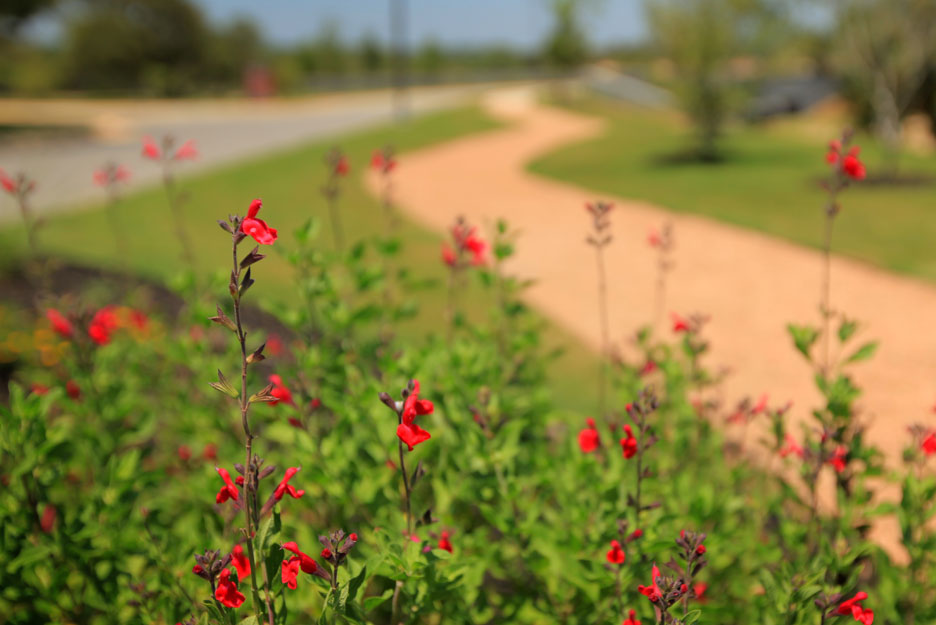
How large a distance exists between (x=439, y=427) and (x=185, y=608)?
3.12 feet

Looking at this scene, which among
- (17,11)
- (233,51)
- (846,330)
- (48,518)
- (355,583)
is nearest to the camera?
(355,583)

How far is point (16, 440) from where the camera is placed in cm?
225

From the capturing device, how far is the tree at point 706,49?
17.7 m

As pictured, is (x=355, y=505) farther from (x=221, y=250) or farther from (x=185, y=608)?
(x=221, y=250)

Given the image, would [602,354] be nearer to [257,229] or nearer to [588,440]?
[588,440]

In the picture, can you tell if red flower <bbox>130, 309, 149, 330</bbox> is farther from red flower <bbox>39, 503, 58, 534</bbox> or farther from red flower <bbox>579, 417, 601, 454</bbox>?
red flower <bbox>579, 417, 601, 454</bbox>

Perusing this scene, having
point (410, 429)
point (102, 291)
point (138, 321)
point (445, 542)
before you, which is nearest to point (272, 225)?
point (102, 291)

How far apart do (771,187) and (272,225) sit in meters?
9.44

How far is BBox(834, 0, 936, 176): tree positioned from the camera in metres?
14.6

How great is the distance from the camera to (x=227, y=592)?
1.62 m


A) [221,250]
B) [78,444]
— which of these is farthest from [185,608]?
[221,250]

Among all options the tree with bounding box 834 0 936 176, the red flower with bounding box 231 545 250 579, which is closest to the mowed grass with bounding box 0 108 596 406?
the red flower with bounding box 231 545 250 579

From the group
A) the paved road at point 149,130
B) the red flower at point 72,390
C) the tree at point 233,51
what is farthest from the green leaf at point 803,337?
the tree at point 233,51

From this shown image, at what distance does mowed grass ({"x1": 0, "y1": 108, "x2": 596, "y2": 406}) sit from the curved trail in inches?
29.8
